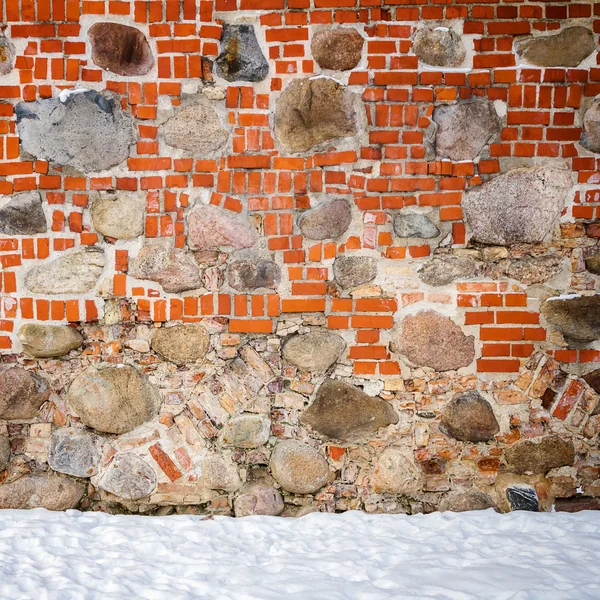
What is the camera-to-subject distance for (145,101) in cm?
258

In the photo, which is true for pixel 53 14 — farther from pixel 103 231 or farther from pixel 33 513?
pixel 33 513

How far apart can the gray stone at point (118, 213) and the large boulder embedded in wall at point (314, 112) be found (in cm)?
70

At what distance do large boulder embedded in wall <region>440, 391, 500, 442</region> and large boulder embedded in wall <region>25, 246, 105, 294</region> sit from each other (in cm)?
169

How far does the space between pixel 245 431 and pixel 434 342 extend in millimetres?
926

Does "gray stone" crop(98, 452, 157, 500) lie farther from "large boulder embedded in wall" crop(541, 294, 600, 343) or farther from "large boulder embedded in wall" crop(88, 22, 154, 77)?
"large boulder embedded in wall" crop(541, 294, 600, 343)

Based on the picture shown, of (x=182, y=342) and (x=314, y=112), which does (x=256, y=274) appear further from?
(x=314, y=112)

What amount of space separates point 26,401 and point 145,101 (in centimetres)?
143

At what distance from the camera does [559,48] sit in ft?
8.34

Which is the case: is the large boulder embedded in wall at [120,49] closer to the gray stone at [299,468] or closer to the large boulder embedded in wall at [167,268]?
the large boulder embedded in wall at [167,268]

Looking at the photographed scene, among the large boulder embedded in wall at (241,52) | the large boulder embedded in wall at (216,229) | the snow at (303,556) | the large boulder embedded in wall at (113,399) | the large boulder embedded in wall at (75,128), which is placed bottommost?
the snow at (303,556)

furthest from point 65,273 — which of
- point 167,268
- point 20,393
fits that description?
point 20,393

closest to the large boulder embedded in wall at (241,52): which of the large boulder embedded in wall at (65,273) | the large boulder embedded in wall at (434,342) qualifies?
the large boulder embedded in wall at (65,273)

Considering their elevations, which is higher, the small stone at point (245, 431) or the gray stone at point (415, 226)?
the gray stone at point (415, 226)

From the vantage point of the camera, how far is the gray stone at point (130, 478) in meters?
2.60
